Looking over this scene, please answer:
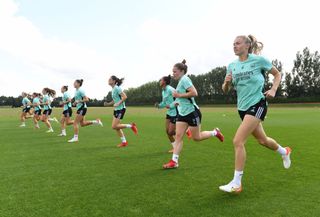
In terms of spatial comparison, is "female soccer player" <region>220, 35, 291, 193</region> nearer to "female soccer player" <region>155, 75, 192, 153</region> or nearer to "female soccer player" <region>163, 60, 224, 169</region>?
"female soccer player" <region>163, 60, 224, 169</region>

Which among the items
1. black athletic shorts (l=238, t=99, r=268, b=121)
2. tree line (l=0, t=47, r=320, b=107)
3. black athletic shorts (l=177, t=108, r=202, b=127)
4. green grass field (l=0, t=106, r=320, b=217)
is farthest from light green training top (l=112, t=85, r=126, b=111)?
tree line (l=0, t=47, r=320, b=107)

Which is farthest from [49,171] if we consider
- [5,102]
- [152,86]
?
[152,86]

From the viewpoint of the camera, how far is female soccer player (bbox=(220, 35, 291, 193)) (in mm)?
5305

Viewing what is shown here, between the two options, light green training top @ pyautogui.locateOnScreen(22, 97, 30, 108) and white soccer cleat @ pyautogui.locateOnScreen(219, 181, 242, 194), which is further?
light green training top @ pyautogui.locateOnScreen(22, 97, 30, 108)

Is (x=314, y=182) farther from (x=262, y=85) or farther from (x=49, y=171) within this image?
(x=49, y=171)

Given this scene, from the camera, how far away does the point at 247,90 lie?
5.45m

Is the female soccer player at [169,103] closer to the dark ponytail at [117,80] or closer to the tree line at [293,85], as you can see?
the dark ponytail at [117,80]

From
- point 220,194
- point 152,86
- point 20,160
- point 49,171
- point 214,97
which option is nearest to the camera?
point 220,194

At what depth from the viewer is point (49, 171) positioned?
723 centimetres

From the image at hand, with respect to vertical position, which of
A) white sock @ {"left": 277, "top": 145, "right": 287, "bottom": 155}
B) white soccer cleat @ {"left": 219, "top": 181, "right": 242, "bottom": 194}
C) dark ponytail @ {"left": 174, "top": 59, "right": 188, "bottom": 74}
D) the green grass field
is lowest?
the green grass field

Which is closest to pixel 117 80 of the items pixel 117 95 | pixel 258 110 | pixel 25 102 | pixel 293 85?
pixel 117 95

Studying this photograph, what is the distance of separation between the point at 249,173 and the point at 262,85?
197 cm

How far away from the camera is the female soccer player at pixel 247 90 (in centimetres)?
530

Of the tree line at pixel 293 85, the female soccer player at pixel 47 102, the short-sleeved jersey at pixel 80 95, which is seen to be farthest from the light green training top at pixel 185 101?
the tree line at pixel 293 85
